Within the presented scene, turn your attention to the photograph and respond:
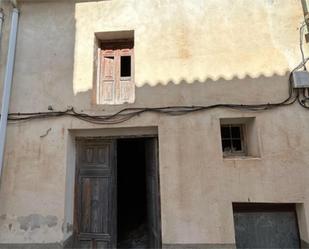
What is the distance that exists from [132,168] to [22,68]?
164 inches

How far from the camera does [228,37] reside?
161 inches

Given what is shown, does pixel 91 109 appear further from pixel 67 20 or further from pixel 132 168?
pixel 132 168

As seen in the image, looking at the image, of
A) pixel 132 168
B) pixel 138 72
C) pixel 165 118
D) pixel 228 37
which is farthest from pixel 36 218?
pixel 228 37

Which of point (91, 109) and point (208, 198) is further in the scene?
point (91, 109)

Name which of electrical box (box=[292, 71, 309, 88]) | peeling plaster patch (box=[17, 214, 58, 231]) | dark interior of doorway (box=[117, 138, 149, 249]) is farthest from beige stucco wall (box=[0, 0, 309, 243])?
dark interior of doorway (box=[117, 138, 149, 249])

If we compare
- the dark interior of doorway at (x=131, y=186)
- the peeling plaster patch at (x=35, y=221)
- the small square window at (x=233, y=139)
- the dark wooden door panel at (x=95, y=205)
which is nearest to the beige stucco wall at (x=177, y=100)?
the peeling plaster patch at (x=35, y=221)

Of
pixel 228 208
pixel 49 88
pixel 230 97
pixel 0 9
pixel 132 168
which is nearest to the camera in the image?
pixel 228 208

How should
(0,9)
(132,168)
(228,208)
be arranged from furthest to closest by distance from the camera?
(132,168)
(0,9)
(228,208)

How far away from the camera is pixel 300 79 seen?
375 cm

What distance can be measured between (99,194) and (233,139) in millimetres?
2646

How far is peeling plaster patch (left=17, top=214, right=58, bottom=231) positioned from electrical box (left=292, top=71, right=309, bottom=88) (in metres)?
4.53

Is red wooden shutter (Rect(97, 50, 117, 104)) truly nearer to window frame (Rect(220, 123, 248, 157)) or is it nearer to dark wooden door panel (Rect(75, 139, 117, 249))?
dark wooden door panel (Rect(75, 139, 117, 249))

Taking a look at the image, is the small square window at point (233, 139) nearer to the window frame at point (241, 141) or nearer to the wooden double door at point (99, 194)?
the window frame at point (241, 141)

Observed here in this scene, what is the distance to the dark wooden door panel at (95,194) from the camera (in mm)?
4090
